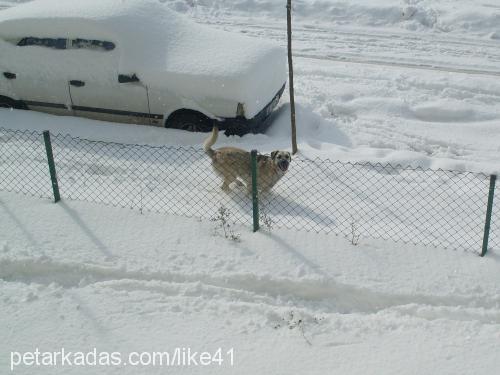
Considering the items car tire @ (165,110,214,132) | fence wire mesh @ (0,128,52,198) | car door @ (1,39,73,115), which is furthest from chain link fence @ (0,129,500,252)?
car door @ (1,39,73,115)

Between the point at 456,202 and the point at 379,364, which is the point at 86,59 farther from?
the point at 379,364

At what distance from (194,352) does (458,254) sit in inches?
102

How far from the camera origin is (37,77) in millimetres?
7719

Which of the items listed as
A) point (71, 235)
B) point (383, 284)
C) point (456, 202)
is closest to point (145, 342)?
point (71, 235)

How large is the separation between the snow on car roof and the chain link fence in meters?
1.01

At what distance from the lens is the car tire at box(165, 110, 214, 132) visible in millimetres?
7301

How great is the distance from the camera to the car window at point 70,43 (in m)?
7.42

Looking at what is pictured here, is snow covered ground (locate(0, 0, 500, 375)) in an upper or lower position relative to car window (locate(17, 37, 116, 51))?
lower

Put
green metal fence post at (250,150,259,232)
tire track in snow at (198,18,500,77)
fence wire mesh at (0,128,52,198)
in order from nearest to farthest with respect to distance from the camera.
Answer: green metal fence post at (250,150,259,232) < fence wire mesh at (0,128,52,198) < tire track in snow at (198,18,500,77)

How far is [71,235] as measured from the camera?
4965mm

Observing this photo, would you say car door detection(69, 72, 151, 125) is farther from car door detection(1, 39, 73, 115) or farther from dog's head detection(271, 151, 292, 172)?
dog's head detection(271, 151, 292, 172)

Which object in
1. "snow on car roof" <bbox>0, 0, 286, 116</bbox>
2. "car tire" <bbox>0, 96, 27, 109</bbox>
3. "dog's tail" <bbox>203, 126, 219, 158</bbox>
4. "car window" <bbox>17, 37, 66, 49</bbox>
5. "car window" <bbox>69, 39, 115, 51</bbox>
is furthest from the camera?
"car tire" <bbox>0, 96, 27, 109</bbox>

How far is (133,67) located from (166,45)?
612mm

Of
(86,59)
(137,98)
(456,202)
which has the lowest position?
(456,202)
